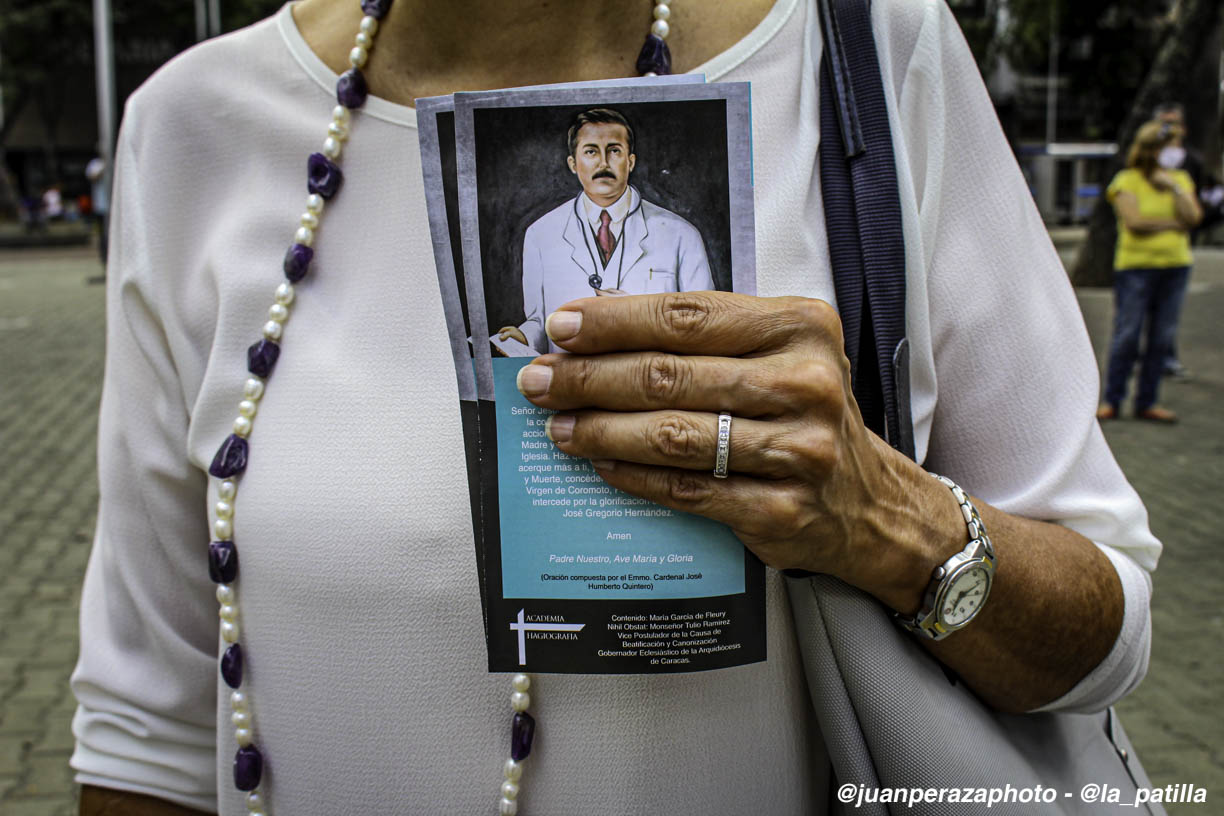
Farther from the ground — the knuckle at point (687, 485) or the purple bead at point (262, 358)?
the purple bead at point (262, 358)

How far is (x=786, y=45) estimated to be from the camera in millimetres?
1065

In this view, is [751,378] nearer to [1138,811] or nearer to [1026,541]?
[1026,541]

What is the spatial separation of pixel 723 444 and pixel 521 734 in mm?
386

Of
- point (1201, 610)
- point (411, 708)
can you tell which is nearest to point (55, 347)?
point (1201, 610)

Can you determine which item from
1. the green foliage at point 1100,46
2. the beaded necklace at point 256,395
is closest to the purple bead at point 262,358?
the beaded necklace at point 256,395

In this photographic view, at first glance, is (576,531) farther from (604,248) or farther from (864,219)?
(864,219)

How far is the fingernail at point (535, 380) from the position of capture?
2.64ft

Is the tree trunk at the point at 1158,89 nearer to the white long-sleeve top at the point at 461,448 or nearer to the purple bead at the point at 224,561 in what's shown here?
the white long-sleeve top at the point at 461,448

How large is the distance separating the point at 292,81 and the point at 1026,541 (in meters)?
0.94

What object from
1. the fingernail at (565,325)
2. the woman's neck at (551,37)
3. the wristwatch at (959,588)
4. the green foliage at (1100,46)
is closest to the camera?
the fingernail at (565,325)

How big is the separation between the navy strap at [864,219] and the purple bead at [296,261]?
0.54 metres

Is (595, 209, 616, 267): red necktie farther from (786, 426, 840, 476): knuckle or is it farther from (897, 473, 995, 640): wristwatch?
(897, 473, 995, 640): wristwatch

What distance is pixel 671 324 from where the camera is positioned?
79cm

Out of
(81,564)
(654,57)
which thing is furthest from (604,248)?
(81,564)
